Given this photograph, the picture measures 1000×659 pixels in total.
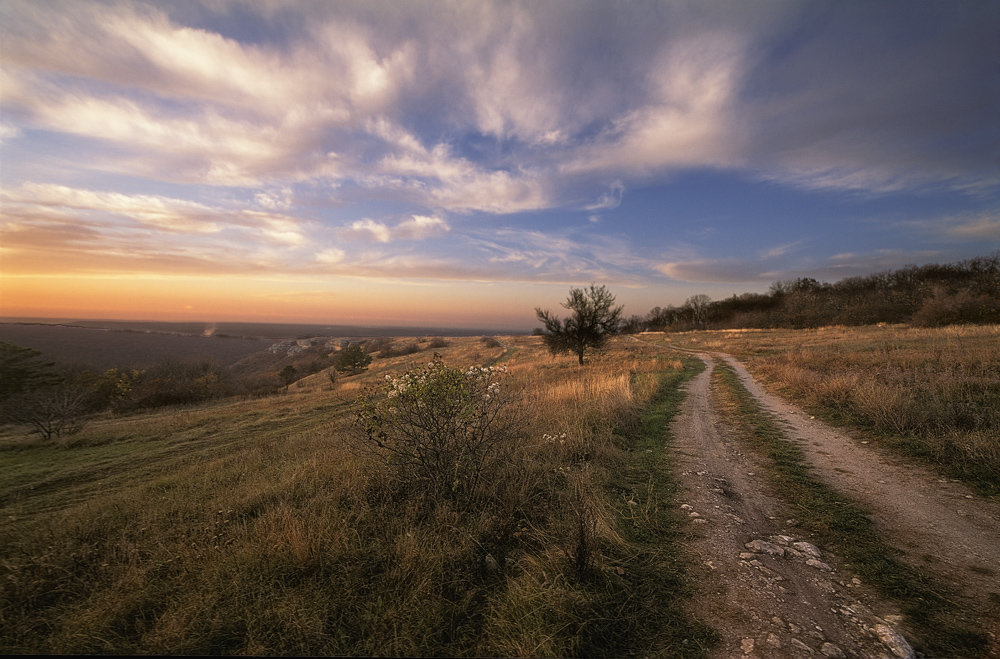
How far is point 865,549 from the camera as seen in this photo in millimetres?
3852

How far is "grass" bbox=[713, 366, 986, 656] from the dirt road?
0.14 metres

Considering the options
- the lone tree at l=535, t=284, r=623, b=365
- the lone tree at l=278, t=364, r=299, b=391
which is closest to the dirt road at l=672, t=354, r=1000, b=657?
the lone tree at l=535, t=284, r=623, b=365

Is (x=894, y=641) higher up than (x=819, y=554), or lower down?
higher up

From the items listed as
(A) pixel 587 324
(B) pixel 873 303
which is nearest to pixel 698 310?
(B) pixel 873 303

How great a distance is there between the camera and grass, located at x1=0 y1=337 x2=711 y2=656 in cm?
282

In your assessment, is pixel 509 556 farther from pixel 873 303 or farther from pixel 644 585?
pixel 873 303

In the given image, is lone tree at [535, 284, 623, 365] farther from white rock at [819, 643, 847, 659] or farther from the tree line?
white rock at [819, 643, 847, 659]

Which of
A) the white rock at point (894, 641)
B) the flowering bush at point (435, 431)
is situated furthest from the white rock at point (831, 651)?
the flowering bush at point (435, 431)

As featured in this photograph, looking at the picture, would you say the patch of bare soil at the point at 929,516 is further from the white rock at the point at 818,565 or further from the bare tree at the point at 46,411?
the bare tree at the point at 46,411

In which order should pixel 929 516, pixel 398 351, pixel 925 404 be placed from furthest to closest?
pixel 398 351 → pixel 925 404 → pixel 929 516

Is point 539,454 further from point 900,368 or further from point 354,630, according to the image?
point 900,368

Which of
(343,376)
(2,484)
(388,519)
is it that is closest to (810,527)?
(388,519)

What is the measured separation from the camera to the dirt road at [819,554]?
9.04 ft

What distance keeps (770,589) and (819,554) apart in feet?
3.62
